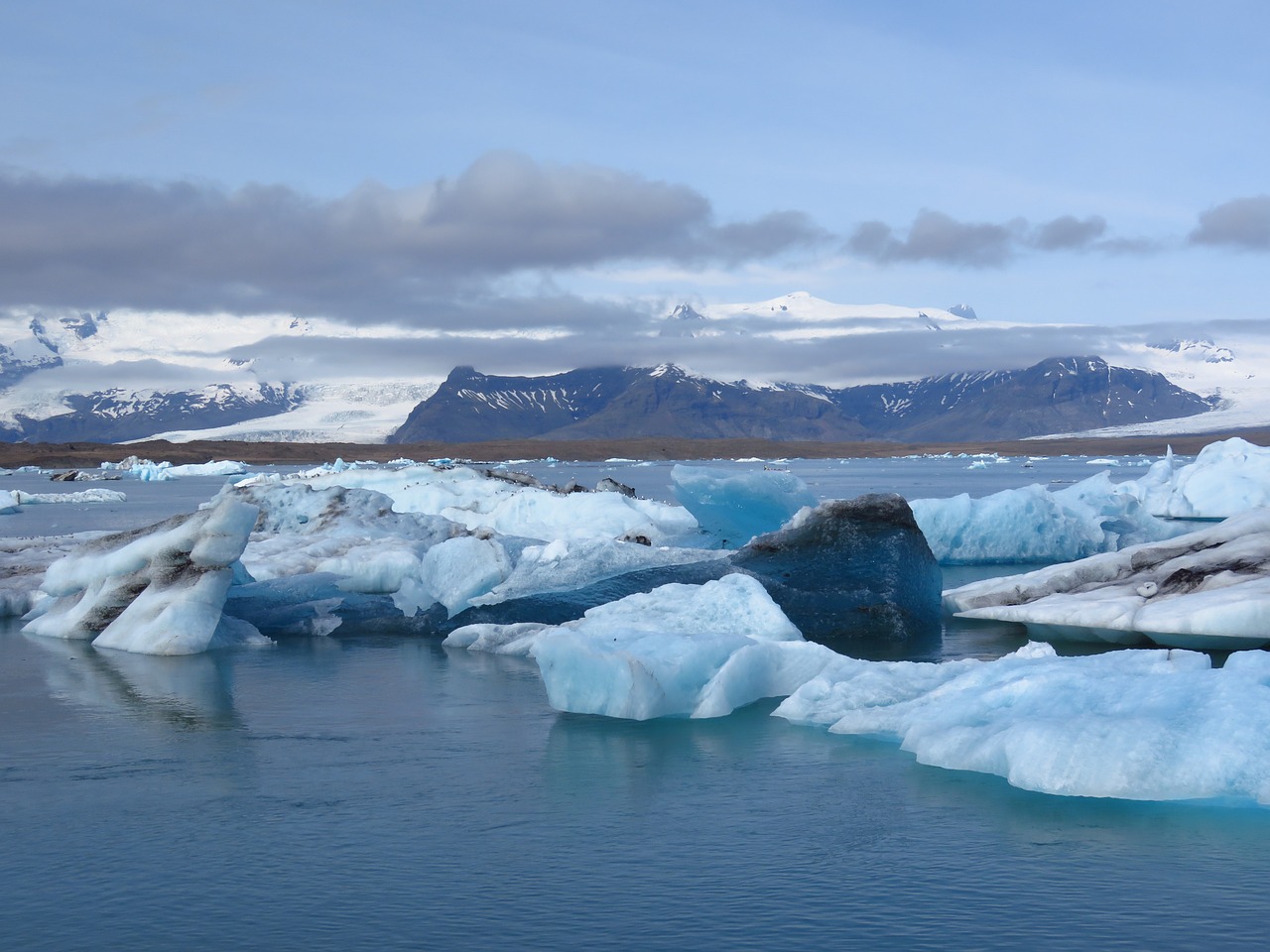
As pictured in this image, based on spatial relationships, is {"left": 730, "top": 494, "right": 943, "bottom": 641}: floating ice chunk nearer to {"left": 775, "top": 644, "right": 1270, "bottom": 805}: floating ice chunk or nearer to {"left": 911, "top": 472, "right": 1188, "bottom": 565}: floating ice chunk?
{"left": 775, "top": 644, "right": 1270, "bottom": 805}: floating ice chunk

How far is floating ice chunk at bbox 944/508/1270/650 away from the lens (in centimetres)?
1021

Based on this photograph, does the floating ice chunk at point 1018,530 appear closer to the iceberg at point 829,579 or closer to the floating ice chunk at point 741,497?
the floating ice chunk at point 741,497

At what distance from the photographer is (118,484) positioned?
181ft

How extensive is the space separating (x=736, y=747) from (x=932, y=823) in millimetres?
1871

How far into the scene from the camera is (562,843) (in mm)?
6062

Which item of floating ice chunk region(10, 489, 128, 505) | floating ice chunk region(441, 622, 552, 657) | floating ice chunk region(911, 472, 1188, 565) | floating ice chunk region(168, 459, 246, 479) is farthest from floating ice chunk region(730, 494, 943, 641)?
floating ice chunk region(168, 459, 246, 479)

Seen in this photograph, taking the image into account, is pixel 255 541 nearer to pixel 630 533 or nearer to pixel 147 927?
pixel 630 533

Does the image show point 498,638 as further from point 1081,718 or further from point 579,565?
point 1081,718

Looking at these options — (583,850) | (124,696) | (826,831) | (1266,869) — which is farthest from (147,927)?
(124,696)

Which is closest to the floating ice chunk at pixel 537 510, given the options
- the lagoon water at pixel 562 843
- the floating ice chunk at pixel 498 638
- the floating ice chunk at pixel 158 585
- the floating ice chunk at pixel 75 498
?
the floating ice chunk at pixel 498 638

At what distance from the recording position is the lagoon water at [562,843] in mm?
4969

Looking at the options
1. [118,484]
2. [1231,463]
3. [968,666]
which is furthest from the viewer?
[118,484]

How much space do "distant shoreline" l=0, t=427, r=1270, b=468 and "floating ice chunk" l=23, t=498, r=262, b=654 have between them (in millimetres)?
79841

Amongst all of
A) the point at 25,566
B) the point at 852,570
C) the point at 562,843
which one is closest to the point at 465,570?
the point at 852,570
